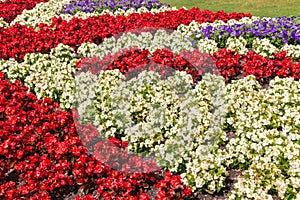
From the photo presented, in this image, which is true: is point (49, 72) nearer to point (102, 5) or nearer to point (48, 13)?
point (48, 13)

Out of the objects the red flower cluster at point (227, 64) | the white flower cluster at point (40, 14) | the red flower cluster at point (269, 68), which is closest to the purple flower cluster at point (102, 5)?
the white flower cluster at point (40, 14)

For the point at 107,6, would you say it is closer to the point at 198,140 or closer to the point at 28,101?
the point at 28,101

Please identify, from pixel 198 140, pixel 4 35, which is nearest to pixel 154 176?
pixel 198 140

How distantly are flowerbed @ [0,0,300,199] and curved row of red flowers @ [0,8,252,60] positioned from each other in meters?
0.09

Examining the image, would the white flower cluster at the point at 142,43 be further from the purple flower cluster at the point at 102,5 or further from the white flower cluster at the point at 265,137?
the purple flower cluster at the point at 102,5

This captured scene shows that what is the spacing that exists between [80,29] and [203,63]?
554cm

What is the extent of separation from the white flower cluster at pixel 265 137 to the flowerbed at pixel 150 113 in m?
0.02

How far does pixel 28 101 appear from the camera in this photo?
824cm

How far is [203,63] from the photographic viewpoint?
9.39 meters

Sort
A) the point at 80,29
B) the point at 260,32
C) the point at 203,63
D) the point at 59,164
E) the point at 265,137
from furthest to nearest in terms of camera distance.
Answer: the point at 80,29 → the point at 260,32 → the point at 203,63 → the point at 265,137 → the point at 59,164

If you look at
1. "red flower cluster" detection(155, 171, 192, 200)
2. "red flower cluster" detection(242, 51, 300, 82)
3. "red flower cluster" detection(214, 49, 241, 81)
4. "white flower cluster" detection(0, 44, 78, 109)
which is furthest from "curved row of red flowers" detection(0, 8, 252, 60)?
"red flower cluster" detection(155, 171, 192, 200)

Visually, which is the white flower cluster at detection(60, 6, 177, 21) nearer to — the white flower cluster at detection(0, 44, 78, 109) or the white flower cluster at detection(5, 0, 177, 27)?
the white flower cluster at detection(5, 0, 177, 27)

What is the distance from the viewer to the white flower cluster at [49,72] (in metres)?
8.45

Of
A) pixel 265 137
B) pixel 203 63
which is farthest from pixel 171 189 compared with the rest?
pixel 203 63
